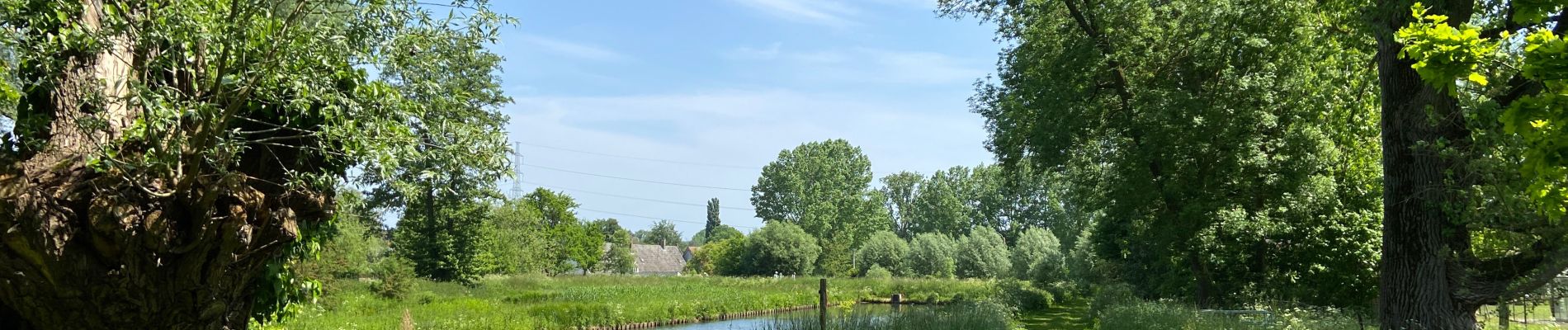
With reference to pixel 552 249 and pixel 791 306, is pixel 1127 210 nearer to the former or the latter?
pixel 791 306

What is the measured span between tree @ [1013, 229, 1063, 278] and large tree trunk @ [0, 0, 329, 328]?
46702 millimetres

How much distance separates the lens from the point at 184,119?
18.0ft

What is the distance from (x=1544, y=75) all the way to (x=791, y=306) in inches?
1230

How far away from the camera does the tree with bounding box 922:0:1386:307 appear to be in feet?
49.7

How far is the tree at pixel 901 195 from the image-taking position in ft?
320

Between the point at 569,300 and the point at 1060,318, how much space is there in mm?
13855

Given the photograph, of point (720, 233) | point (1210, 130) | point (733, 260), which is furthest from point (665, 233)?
point (1210, 130)

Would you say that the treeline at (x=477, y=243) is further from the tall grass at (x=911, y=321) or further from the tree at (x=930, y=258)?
the tree at (x=930, y=258)

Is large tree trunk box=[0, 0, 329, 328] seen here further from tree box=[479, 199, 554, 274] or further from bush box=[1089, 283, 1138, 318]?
tree box=[479, 199, 554, 274]

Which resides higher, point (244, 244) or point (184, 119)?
point (184, 119)

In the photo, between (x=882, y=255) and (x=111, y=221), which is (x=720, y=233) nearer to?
(x=882, y=255)

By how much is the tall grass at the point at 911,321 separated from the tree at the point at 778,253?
4114 centimetres

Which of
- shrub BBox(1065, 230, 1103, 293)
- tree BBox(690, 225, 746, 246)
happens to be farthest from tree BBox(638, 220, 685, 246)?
shrub BBox(1065, 230, 1103, 293)

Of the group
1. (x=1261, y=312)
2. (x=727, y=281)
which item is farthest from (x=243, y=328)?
(x=727, y=281)
